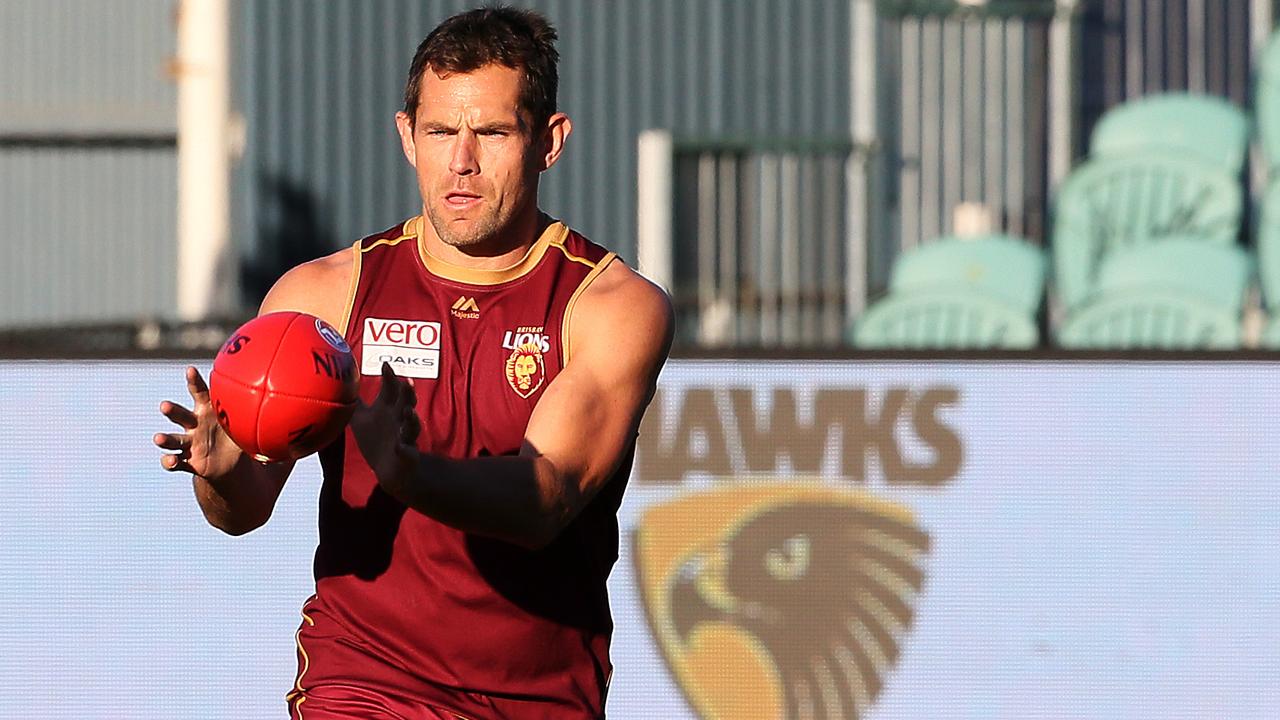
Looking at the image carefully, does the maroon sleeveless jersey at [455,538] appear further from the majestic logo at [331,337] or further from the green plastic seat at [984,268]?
the green plastic seat at [984,268]

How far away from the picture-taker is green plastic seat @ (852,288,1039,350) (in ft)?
33.6

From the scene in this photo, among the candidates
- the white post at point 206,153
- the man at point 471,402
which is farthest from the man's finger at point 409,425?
the white post at point 206,153

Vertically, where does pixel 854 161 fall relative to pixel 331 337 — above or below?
above

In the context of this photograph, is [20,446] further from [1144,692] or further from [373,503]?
[1144,692]

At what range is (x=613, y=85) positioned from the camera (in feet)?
48.1

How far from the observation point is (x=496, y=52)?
385 cm

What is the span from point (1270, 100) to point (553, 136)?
7.93m

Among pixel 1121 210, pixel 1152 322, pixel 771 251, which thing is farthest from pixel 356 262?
pixel 771 251

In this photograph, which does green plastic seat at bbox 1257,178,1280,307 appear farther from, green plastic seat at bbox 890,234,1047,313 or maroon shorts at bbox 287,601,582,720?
maroon shorts at bbox 287,601,582,720

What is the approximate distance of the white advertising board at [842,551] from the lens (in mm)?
7141

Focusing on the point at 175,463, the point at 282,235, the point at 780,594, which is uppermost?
the point at 282,235

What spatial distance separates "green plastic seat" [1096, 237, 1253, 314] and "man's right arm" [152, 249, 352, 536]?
689cm

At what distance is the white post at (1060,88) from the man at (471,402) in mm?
9054

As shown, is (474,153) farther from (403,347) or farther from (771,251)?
(771,251)
